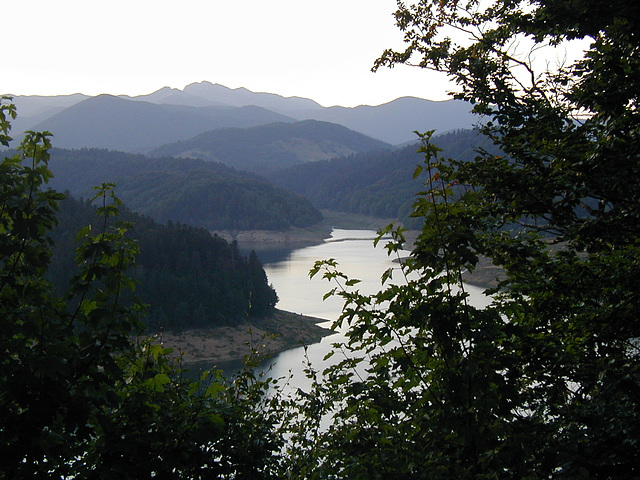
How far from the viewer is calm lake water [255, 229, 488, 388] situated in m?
42.4

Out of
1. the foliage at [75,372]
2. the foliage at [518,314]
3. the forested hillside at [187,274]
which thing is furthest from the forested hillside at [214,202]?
the foliage at [75,372]

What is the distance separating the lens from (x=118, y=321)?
3555mm

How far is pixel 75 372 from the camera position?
131 inches

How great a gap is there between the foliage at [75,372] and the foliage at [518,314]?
1.18 meters

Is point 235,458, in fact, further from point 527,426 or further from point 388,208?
point 388,208

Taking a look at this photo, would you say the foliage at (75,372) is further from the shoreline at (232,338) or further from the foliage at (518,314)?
the shoreline at (232,338)

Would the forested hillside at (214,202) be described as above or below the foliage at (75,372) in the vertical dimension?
below

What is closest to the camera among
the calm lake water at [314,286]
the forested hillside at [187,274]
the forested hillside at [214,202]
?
the calm lake water at [314,286]

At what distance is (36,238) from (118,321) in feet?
2.33

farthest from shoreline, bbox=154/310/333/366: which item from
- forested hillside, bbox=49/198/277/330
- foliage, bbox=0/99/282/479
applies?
foliage, bbox=0/99/282/479

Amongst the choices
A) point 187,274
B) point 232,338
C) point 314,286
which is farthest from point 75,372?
point 314,286

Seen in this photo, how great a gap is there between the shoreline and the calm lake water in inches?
57.4

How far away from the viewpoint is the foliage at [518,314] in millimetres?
3277

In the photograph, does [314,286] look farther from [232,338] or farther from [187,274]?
[232,338]
